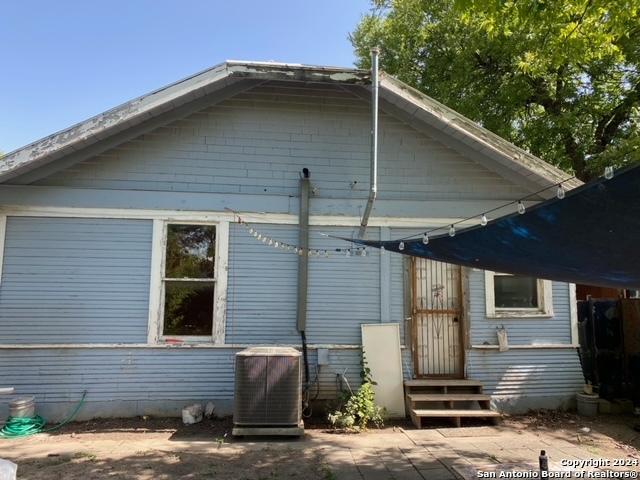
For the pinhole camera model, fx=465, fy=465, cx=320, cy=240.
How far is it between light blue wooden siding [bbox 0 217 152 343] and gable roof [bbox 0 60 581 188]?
3.10 ft

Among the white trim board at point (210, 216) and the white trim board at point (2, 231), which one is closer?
the white trim board at point (2, 231)

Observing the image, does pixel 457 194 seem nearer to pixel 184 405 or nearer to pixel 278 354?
pixel 278 354

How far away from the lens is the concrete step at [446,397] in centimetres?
633

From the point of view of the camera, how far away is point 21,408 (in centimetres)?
589

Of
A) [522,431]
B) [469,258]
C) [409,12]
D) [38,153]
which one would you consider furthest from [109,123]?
[409,12]

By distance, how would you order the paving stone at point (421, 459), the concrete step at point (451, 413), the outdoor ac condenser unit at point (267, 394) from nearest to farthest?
1. the paving stone at point (421, 459)
2. the outdoor ac condenser unit at point (267, 394)
3. the concrete step at point (451, 413)

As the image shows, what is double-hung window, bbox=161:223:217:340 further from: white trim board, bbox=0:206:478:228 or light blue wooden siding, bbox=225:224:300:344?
light blue wooden siding, bbox=225:224:300:344

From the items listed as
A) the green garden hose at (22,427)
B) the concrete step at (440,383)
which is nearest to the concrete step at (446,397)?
the concrete step at (440,383)

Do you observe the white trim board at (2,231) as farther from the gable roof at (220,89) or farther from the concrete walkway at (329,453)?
the concrete walkway at (329,453)

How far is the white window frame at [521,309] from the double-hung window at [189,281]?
160 inches

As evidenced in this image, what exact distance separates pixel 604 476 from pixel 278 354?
Answer: 3565mm

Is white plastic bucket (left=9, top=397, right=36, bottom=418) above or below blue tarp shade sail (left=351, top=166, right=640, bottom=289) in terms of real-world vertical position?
below

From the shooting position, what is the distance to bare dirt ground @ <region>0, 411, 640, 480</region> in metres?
4.56

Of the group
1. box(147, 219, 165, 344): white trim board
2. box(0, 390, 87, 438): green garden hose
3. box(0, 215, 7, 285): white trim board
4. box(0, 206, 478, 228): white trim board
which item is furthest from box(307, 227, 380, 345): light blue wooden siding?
box(0, 215, 7, 285): white trim board
